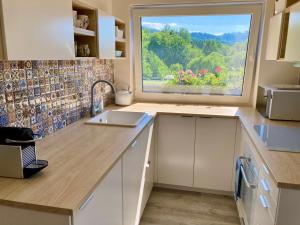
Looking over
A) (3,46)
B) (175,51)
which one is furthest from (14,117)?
(175,51)

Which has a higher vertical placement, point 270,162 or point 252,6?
point 252,6

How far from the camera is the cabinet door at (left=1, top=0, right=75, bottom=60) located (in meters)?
1.05

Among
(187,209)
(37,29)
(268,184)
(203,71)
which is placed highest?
(37,29)

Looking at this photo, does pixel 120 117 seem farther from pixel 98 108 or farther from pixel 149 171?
pixel 149 171

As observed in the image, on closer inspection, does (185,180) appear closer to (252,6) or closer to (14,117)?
(14,117)

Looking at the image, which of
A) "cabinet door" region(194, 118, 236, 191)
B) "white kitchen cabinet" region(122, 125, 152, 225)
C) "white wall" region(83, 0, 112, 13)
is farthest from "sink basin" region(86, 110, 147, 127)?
"white wall" region(83, 0, 112, 13)

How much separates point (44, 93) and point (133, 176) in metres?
0.86

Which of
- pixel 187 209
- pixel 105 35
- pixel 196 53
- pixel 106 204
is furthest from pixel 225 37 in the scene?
pixel 106 204

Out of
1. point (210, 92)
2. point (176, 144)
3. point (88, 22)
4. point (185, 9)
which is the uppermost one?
point (185, 9)

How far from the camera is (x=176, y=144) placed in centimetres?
259

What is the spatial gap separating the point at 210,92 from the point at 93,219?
222 centimetres

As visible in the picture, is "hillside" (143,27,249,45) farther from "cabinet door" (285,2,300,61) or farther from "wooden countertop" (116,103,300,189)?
"cabinet door" (285,2,300,61)

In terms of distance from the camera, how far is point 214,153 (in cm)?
253

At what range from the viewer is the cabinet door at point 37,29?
105 cm
